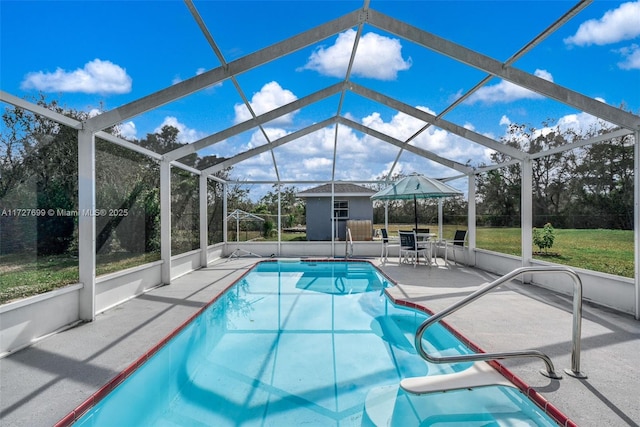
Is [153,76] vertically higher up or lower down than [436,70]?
lower down

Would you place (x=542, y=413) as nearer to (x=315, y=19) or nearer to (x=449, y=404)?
(x=449, y=404)

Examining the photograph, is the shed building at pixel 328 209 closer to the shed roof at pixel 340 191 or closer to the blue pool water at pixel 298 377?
the shed roof at pixel 340 191

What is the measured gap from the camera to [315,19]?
197 inches

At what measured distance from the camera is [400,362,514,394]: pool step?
3176mm

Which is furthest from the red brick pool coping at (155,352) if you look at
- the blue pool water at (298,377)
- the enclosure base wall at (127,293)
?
the enclosure base wall at (127,293)

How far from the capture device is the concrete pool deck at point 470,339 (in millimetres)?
2715

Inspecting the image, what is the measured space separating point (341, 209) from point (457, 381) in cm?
1224

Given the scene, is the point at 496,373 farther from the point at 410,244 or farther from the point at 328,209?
the point at 328,209

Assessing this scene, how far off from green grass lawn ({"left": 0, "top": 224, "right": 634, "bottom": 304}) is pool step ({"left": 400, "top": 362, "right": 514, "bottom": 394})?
4279 mm

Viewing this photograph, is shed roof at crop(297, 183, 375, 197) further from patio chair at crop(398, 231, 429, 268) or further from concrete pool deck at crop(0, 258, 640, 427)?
concrete pool deck at crop(0, 258, 640, 427)

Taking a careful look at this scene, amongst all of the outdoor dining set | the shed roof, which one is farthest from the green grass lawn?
the shed roof

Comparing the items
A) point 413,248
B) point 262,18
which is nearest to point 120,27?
point 262,18

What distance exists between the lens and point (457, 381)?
10.8 ft

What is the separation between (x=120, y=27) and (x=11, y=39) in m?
1.04
